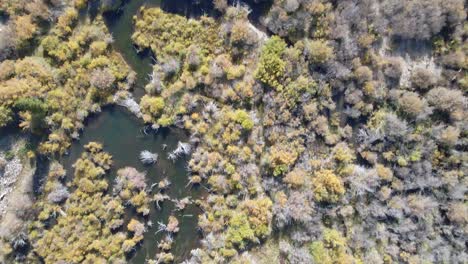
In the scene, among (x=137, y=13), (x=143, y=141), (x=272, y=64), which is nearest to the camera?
(x=272, y=64)

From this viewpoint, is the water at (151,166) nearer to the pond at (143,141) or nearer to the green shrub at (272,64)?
the pond at (143,141)

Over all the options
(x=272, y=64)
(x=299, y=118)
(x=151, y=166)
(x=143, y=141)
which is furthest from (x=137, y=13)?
(x=299, y=118)

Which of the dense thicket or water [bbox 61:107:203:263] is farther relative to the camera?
water [bbox 61:107:203:263]

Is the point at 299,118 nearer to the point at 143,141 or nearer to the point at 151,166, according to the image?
the point at 151,166

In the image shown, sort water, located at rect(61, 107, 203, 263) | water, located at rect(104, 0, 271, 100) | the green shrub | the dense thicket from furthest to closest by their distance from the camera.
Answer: water, located at rect(61, 107, 203, 263) < water, located at rect(104, 0, 271, 100) < the dense thicket < the green shrub

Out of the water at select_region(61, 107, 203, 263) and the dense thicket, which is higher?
the dense thicket

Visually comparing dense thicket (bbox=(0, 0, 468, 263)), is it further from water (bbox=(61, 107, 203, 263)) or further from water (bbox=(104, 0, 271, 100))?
water (bbox=(61, 107, 203, 263))

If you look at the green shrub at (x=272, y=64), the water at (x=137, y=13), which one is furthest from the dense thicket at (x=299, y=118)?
the water at (x=137, y=13)

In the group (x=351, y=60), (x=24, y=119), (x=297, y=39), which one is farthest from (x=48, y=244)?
(x=351, y=60)

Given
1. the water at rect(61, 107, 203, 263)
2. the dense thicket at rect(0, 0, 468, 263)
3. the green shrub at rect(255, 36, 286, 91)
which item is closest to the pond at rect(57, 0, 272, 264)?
the water at rect(61, 107, 203, 263)
